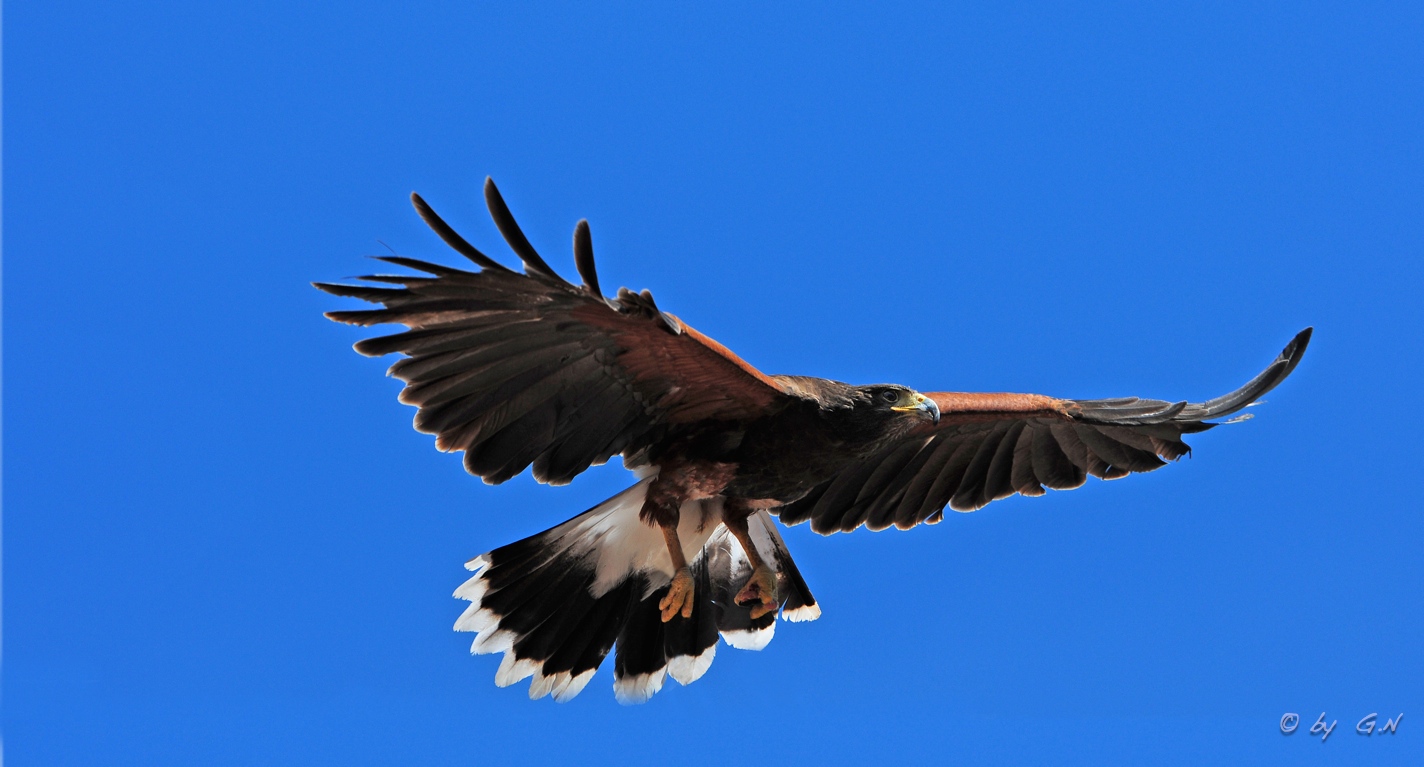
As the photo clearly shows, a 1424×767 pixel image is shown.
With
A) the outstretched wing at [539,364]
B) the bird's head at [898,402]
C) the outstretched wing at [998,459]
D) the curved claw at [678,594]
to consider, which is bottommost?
the curved claw at [678,594]

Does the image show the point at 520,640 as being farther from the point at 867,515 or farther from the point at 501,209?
the point at 501,209

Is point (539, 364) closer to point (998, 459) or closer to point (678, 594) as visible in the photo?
point (678, 594)

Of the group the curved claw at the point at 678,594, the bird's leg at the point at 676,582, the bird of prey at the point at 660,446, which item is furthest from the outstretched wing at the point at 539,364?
the curved claw at the point at 678,594

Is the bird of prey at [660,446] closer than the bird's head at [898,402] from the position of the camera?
Yes

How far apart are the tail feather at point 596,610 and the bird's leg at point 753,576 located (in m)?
0.14

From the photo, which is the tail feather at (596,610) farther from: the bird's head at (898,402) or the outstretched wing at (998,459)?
the bird's head at (898,402)

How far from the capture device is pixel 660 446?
6973mm

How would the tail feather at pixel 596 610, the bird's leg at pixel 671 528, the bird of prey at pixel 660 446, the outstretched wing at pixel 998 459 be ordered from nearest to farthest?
the bird of prey at pixel 660 446, the bird's leg at pixel 671 528, the tail feather at pixel 596 610, the outstretched wing at pixel 998 459

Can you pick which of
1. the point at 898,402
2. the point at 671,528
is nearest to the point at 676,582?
the point at 671,528

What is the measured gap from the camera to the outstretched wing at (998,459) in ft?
25.5

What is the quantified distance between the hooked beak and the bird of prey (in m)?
0.02

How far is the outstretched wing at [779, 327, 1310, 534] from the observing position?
7785 millimetres

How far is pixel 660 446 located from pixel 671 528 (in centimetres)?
51

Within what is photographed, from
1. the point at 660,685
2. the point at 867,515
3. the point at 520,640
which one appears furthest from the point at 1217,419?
the point at 520,640
